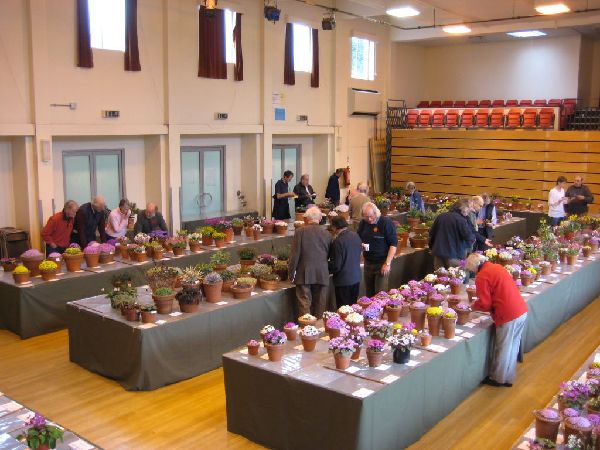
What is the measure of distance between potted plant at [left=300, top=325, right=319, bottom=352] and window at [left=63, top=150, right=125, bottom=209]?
8.35 meters

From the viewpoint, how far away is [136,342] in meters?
6.34

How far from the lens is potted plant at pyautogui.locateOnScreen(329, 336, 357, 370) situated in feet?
16.8

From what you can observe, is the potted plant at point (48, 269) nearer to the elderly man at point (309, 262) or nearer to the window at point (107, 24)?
the elderly man at point (309, 262)

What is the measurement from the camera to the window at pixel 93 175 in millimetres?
12516

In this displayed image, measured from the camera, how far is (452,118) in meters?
20.1

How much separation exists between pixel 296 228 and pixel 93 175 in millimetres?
4574

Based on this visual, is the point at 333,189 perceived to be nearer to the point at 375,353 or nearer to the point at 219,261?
the point at 219,261

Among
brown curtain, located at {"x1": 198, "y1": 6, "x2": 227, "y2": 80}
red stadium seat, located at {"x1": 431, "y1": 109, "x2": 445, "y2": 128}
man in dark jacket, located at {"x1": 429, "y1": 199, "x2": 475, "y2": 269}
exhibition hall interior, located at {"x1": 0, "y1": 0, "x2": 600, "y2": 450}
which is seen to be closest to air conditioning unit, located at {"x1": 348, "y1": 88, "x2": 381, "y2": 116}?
exhibition hall interior, located at {"x1": 0, "y1": 0, "x2": 600, "y2": 450}

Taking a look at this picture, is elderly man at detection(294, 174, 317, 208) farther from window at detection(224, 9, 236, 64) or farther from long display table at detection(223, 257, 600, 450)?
long display table at detection(223, 257, 600, 450)

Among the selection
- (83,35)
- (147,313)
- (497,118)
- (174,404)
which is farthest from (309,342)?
(497,118)

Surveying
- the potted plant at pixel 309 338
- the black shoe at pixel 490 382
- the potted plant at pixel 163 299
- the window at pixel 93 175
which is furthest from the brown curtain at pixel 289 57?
the potted plant at pixel 309 338

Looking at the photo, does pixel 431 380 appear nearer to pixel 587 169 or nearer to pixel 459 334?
pixel 459 334

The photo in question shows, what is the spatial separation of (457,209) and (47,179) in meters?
7.20

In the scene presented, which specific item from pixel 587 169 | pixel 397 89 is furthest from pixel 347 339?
pixel 397 89
